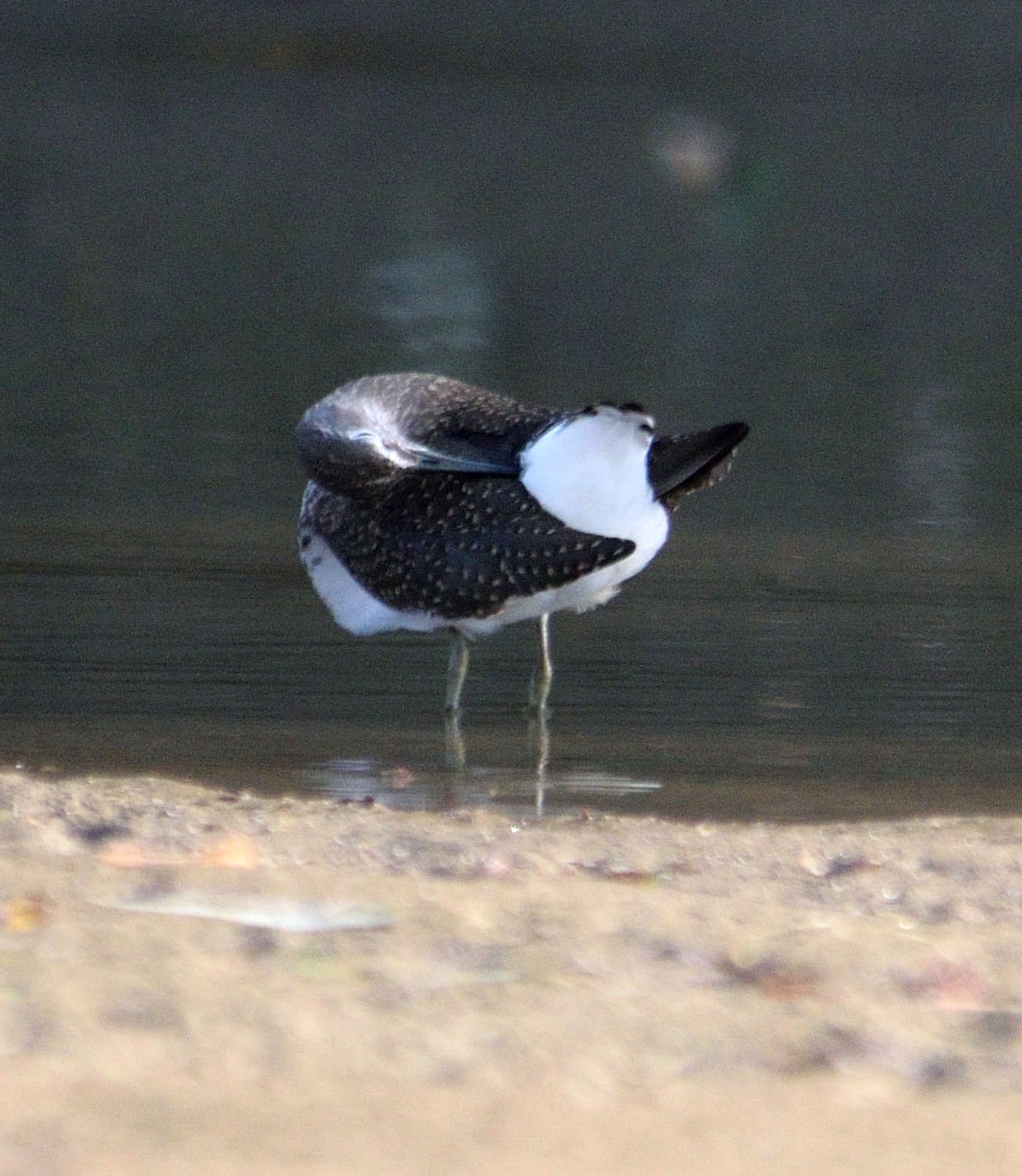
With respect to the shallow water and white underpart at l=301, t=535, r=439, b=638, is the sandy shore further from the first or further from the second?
white underpart at l=301, t=535, r=439, b=638

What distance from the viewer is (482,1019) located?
11.1ft

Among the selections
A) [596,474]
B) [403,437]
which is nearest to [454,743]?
[596,474]

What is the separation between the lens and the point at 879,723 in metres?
6.34

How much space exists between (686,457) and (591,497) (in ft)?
1.41

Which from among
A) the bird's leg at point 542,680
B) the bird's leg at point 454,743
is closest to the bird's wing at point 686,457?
the bird's leg at point 542,680

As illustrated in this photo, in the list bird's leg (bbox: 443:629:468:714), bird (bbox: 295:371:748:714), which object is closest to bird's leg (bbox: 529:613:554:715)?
bird (bbox: 295:371:748:714)

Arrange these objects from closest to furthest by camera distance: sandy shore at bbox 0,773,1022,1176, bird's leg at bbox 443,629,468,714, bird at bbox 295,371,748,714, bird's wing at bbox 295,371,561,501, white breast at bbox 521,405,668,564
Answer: sandy shore at bbox 0,773,1022,1176 < white breast at bbox 521,405,668,564 < bird at bbox 295,371,748,714 < bird's wing at bbox 295,371,561,501 < bird's leg at bbox 443,629,468,714

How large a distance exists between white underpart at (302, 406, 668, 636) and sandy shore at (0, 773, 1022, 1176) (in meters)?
1.62

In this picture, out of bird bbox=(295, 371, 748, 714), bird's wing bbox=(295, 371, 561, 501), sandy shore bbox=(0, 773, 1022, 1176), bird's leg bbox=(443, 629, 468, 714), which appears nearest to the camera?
sandy shore bbox=(0, 773, 1022, 1176)

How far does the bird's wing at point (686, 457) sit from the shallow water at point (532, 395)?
520mm

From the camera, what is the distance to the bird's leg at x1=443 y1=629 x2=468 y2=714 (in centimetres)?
648

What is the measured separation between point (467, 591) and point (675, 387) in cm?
585

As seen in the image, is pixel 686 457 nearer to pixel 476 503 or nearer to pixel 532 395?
pixel 476 503

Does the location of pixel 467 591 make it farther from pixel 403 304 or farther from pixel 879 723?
pixel 403 304
